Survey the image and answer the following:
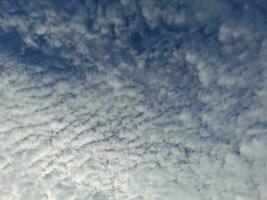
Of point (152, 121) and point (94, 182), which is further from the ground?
point (152, 121)

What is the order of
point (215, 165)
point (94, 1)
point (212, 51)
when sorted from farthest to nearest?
1. point (215, 165)
2. point (212, 51)
3. point (94, 1)

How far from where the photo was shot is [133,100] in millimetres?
4000

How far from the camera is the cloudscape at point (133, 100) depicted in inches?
141

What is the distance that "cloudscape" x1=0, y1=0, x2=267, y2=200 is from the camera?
3590 millimetres

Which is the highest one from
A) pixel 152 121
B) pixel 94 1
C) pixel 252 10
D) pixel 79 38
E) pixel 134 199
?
pixel 252 10

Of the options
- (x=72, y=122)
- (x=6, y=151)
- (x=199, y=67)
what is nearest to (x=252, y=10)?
(x=199, y=67)

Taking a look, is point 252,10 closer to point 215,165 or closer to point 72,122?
point 215,165

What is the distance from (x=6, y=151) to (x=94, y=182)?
1.12 metres

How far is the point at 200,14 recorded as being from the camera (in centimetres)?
354

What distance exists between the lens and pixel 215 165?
172 inches

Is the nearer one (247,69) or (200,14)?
(200,14)

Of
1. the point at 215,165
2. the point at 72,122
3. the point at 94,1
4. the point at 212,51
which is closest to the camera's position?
the point at 94,1

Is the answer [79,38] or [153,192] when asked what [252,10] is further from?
[153,192]

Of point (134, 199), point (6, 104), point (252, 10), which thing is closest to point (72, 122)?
point (6, 104)
